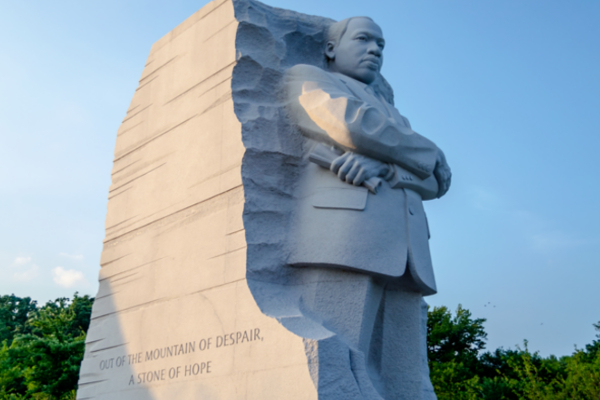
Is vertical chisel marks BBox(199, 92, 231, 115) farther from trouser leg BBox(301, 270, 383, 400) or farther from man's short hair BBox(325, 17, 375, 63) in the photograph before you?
trouser leg BBox(301, 270, 383, 400)

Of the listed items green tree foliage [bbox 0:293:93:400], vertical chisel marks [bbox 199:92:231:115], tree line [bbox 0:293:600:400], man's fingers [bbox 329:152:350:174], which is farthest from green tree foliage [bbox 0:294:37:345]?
man's fingers [bbox 329:152:350:174]

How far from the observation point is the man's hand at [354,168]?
13.4 ft

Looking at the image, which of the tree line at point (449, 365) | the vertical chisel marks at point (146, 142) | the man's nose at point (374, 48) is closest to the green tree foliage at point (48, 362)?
the tree line at point (449, 365)

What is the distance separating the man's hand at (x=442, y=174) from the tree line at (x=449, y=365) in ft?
33.5

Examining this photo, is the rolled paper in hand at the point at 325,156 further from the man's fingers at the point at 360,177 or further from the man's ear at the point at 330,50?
the man's ear at the point at 330,50

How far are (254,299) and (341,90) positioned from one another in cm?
172

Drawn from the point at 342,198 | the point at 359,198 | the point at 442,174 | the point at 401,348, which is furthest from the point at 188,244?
the point at 442,174

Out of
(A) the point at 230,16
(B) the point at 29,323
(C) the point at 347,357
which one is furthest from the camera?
(B) the point at 29,323

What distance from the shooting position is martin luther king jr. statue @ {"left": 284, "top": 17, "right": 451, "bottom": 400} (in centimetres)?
395

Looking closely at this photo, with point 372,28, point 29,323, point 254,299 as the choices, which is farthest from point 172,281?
point 29,323

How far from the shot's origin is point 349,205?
159 inches

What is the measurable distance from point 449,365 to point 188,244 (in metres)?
14.9

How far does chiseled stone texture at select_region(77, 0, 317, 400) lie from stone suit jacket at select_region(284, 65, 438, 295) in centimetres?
26

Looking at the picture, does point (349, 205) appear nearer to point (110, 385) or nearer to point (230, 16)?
point (230, 16)
